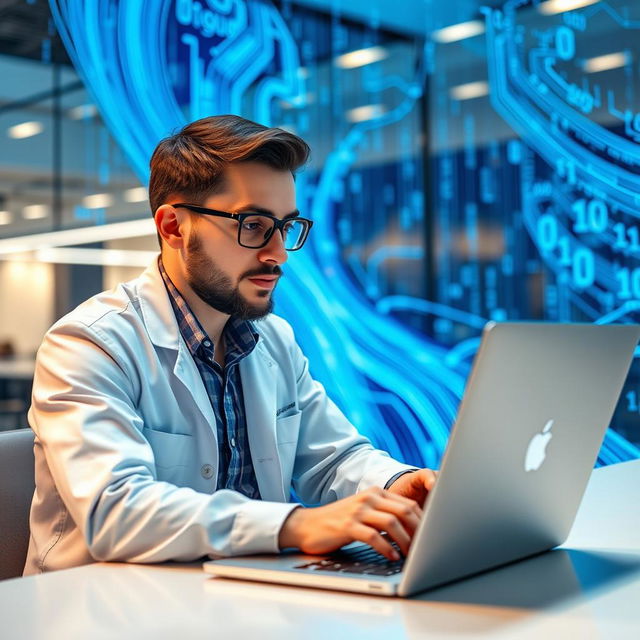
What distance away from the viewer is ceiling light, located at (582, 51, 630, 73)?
140 inches

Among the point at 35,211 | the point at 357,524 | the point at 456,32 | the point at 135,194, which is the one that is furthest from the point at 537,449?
the point at 456,32

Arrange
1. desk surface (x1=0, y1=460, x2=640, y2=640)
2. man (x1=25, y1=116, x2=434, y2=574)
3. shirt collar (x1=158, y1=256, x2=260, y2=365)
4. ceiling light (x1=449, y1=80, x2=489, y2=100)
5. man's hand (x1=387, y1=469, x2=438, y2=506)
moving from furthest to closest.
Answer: ceiling light (x1=449, y1=80, x2=489, y2=100) < shirt collar (x1=158, y1=256, x2=260, y2=365) < man's hand (x1=387, y1=469, x2=438, y2=506) < man (x1=25, y1=116, x2=434, y2=574) < desk surface (x1=0, y1=460, x2=640, y2=640)

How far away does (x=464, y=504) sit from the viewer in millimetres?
928

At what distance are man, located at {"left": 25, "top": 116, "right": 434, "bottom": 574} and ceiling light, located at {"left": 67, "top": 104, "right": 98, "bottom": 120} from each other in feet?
3.77

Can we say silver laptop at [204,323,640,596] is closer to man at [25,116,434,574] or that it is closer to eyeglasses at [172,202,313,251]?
man at [25,116,434,574]

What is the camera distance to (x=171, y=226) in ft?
5.24

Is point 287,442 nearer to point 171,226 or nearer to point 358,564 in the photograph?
point 171,226

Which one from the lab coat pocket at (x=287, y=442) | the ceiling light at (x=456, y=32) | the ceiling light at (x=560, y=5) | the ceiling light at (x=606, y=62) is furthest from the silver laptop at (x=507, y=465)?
the ceiling light at (x=456, y=32)

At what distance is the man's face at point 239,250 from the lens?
151 cm

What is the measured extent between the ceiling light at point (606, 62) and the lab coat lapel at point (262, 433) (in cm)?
259

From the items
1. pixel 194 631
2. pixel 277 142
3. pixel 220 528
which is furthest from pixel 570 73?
pixel 194 631

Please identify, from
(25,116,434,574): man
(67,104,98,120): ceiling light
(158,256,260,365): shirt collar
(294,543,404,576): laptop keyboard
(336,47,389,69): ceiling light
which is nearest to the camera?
(294,543,404,576): laptop keyboard

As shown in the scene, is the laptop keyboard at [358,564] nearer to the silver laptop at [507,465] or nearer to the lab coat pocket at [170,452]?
the silver laptop at [507,465]

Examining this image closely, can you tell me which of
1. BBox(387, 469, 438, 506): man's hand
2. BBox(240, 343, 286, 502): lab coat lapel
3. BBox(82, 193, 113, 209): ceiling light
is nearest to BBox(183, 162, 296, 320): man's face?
BBox(240, 343, 286, 502): lab coat lapel
